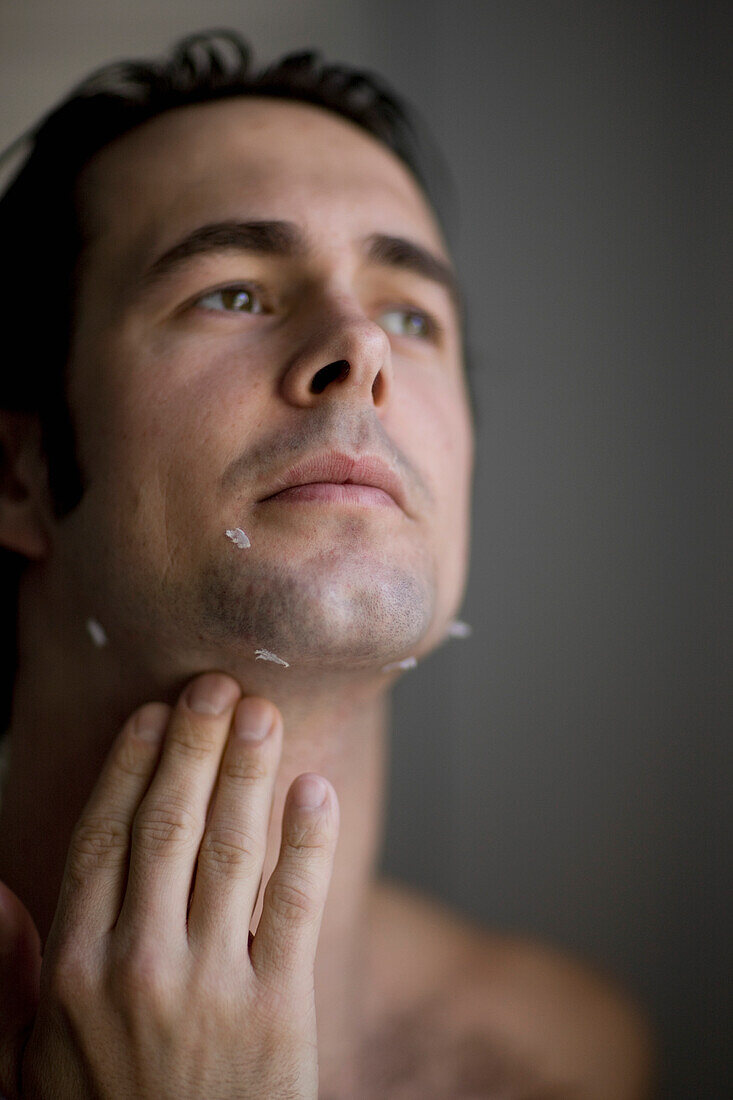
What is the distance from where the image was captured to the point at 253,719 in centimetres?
85

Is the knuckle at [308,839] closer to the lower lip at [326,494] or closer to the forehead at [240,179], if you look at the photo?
the lower lip at [326,494]

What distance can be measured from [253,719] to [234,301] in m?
0.49

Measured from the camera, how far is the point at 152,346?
89 cm

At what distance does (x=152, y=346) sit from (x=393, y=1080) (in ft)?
3.43

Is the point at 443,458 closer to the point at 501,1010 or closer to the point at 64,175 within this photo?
the point at 64,175

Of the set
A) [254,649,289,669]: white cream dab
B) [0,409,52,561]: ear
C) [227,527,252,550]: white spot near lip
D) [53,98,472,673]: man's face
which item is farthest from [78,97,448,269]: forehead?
[254,649,289,669]: white cream dab

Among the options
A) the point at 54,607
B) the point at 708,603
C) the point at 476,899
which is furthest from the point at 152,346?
the point at 476,899

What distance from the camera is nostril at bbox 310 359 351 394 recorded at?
0.82 metres

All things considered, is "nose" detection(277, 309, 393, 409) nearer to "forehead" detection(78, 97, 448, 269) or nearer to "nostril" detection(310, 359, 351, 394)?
"nostril" detection(310, 359, 351, 394)

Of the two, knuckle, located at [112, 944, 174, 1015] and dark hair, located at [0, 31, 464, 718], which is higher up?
dark hair, located at [0, 31, 464, 718]

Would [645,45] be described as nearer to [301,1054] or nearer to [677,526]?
[677,526]

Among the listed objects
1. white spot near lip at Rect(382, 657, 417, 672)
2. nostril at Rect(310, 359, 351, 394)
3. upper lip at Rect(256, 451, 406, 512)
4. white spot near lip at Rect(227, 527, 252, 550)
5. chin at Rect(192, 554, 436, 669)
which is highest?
nostril at Rect(310, 359, 351, 394)

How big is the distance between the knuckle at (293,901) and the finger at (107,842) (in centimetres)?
16

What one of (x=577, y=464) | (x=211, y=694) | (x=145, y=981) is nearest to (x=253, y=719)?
(x=211, y=694)
